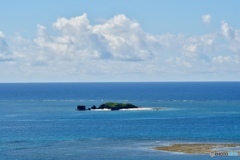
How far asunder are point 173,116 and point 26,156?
87.0 metres

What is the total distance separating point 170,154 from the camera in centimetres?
10700

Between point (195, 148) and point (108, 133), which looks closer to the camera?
point (195, 148)

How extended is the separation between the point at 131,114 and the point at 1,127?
1994 inches

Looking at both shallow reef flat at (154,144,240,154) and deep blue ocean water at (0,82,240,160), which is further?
shallow reef flat at (154,144,240,154)

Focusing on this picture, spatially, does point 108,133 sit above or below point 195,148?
above

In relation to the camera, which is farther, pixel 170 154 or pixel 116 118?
pixel 116 118

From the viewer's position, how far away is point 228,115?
618 feet

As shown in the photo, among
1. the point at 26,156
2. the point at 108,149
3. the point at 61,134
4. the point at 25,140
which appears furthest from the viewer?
the point at 61,134

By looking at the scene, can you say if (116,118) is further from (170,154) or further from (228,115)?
(170,154)

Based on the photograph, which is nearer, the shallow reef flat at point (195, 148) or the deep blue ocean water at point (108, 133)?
the deep blue ocean water at point (108, 133)

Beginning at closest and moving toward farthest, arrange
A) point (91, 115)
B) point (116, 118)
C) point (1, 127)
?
point (1, 127) < point (116, 118) < point (91, 115)

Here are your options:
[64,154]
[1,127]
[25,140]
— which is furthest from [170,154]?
[1,127]

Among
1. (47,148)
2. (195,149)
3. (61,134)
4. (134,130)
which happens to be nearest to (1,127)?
(61,134)

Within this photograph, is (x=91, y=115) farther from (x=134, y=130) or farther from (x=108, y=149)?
(x=108, y=149)
